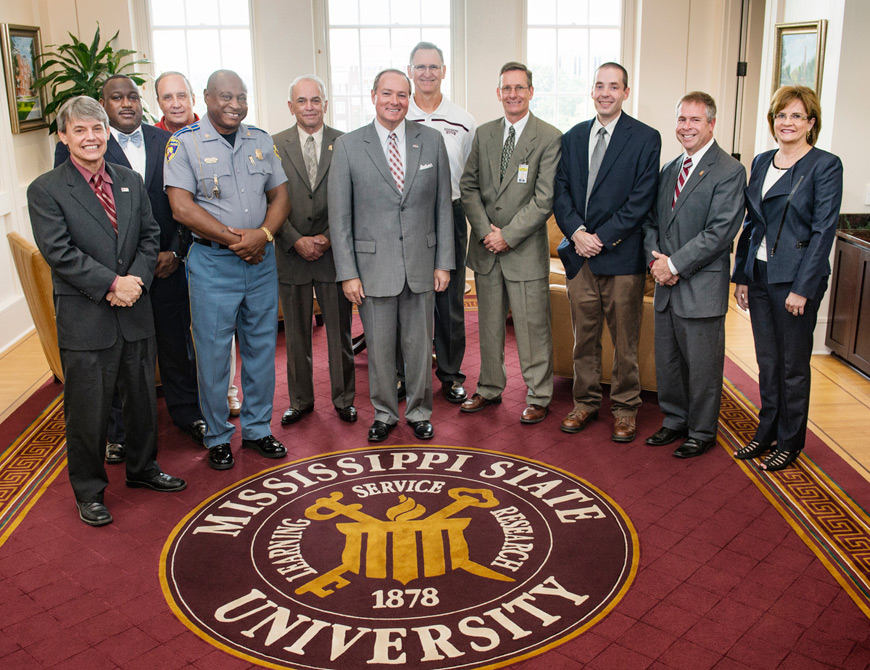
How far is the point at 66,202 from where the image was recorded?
348 cm

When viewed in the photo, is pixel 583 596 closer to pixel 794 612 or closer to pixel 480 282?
pixel 794 612

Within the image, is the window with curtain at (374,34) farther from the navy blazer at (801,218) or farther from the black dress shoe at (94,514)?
the black dress shoe at (94,514)

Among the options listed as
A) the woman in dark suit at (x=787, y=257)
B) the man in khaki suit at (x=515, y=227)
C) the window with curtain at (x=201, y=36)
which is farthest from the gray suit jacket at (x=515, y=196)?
the window with curtain at (x=201, y=36)

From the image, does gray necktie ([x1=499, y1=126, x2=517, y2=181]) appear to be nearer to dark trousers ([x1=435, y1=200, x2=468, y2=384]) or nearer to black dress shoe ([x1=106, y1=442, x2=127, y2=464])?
dark trousers ([x1=435, y1=200, x2=468, y2=384])

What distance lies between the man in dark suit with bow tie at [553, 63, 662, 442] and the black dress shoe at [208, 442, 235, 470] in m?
1.82

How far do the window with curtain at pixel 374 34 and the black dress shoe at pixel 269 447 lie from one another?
4.68m

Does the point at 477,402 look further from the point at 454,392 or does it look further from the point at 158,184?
the point at 158,184

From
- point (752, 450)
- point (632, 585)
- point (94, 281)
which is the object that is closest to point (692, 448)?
point (752, 450)

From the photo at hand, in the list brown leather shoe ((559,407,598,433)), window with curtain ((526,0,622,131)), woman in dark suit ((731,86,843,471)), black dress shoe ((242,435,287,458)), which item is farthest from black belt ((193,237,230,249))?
window with curtain ((526,0,622,131))

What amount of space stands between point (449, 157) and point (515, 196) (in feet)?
2.00

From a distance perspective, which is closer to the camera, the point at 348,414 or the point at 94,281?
the point at 94,281

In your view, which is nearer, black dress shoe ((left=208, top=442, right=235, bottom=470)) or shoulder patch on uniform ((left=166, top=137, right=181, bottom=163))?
shoulder patch on uniform ((left=166, top=137, right=181, bottom=163))

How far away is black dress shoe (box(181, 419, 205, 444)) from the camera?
15.1ft

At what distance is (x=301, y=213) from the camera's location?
15.2ft
